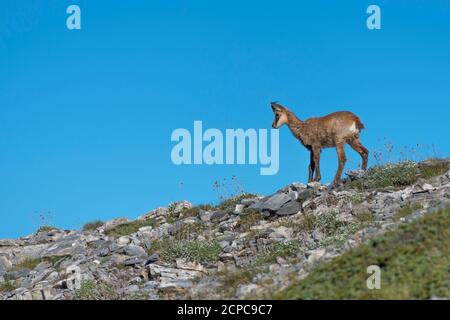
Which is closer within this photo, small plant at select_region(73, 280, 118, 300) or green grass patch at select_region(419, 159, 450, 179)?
small plant at select_region(73, 280, 118, 300)

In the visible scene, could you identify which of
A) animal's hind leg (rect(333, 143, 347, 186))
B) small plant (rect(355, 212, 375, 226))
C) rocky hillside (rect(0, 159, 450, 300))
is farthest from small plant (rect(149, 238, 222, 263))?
animal's hind leg (rect(333, 143, 347, 186))

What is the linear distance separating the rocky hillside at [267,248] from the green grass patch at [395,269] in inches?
0.9

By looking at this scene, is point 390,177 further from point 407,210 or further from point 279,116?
point 279,116

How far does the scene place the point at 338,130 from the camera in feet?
76.3

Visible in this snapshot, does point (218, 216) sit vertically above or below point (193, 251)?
above

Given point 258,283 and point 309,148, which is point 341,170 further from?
point 258,283

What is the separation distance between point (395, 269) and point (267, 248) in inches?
285

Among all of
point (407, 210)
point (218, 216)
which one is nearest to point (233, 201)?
Result: point (218, 216)

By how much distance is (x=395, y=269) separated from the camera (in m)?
11.2

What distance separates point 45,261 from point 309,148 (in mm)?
10226

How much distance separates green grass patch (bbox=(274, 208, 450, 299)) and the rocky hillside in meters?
0.02

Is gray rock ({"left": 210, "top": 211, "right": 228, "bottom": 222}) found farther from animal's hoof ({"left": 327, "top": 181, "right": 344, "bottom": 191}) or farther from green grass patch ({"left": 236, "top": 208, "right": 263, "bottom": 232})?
animal's hoof ({"left": 327, "top": 181, "right": 344, "bottom": 191})

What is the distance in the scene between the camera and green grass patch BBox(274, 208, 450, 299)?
10.6 m
